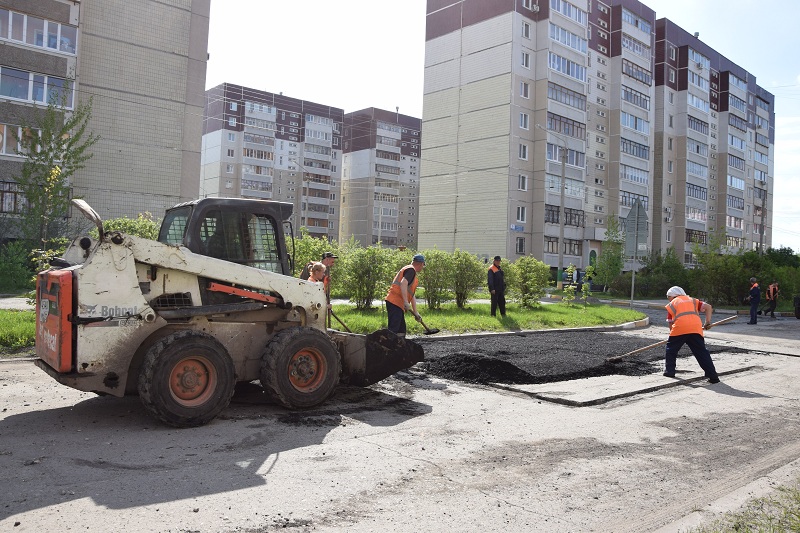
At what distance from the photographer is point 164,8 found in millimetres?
34469

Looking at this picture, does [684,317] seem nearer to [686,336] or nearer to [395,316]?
[686,336]

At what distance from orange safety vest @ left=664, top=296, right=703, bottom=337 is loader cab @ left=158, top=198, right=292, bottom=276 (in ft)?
20.6

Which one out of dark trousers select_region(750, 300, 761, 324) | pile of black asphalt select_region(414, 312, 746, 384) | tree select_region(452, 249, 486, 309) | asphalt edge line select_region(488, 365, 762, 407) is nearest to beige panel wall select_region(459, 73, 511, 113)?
dark trousers select_region(750, 300, 761, 324)

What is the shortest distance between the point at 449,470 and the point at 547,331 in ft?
37.2

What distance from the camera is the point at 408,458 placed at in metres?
5.43

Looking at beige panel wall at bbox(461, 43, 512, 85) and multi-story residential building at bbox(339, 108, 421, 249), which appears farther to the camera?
multi-story residential building at bbox(339, 108, 421, 249)

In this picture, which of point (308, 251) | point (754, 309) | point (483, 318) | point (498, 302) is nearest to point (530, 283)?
point (498, 302)

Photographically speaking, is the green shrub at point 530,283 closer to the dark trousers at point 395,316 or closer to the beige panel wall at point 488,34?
the dark trousers at point 395,316

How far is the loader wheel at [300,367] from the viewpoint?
678 cm

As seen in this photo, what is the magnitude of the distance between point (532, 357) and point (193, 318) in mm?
6407

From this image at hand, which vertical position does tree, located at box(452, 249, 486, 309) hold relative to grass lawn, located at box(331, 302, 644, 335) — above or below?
above

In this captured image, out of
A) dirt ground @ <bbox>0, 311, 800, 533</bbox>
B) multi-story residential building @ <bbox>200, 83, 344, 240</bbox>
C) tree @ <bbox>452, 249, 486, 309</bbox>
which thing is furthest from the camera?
multi-story residential building @ <bbox>200, 83, 344, 240</bbox>

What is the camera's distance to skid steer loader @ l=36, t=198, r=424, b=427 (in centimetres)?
590

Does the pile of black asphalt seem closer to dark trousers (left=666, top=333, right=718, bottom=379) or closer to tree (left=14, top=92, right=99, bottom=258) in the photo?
dark trousers (left=666, top=333, right=718, bottom=379)
